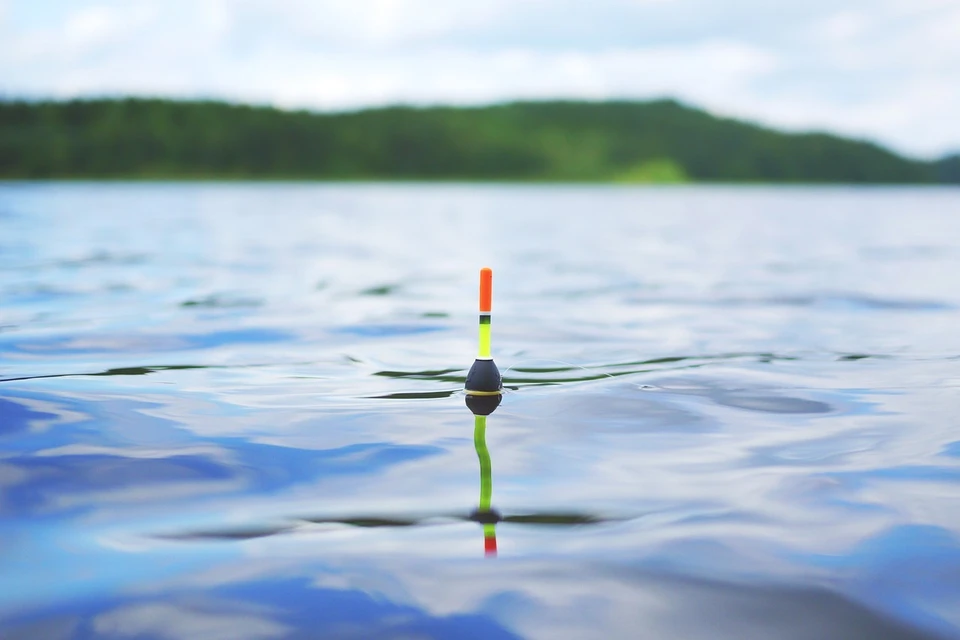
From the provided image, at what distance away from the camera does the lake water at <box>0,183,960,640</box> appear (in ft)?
15.6

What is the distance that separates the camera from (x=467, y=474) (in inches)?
275

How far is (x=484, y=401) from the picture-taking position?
920 cm

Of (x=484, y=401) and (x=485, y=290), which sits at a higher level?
(x=485, y=290)

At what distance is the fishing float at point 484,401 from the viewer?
19.6 feet

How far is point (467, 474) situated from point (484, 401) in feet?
7.33

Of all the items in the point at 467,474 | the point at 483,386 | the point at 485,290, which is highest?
the point at 485,290

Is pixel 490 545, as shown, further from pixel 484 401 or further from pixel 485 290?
pixel 484 401

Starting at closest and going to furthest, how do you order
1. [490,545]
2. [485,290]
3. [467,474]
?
[490,545] → [467,474] → [485,290]

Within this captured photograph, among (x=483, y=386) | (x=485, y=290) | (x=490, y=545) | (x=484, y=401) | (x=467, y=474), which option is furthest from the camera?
(x=483, y=386)

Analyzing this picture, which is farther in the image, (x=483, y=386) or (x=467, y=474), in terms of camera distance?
(x=483, y=386)

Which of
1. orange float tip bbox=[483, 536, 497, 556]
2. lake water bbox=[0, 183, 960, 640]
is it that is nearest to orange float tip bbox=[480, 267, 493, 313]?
lake water bbox=[0, 183, 960, 640]

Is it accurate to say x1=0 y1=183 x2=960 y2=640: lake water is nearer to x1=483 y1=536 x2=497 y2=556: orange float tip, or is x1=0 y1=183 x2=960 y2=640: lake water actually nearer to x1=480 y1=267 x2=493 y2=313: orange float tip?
x1=483 y1=536 x2=497 y2=556: orange float tip

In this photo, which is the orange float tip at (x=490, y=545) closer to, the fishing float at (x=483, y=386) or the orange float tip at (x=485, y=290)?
the orange float tip at (x=485, y=290)

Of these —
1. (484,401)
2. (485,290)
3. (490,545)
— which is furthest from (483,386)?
→ (490,545)
